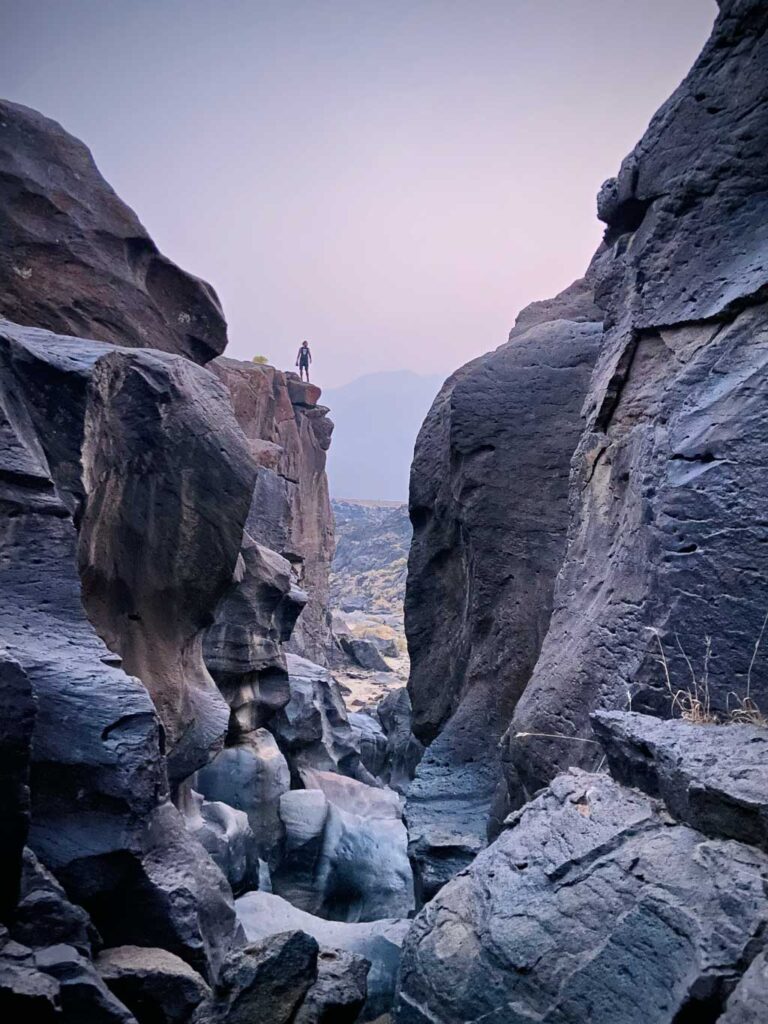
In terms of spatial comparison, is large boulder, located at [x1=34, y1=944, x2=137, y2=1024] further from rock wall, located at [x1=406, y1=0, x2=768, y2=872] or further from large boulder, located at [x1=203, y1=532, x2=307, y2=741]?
large boulder, located at [x1=203, y1=532, x2=307, y2=741]

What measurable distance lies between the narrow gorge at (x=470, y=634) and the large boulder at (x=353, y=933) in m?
0.03

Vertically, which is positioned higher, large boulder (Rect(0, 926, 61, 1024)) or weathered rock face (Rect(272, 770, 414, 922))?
large boulder (Rect(0, 926, 61, 1024))

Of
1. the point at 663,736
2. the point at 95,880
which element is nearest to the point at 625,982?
the point at 663,736

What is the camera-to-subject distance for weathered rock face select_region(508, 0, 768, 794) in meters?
3.08

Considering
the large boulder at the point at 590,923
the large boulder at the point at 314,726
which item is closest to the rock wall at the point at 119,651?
the large boulder at the point at 590,923

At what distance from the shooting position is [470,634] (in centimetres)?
669

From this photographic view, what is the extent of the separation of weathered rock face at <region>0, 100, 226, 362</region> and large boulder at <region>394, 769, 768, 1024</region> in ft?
16.8

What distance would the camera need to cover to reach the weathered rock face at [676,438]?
308 centimetres

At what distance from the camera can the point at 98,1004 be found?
8.58ft

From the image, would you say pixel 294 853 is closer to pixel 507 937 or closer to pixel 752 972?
pixel 507 937

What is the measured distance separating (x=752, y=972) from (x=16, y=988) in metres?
2.08

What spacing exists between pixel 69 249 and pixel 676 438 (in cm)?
490

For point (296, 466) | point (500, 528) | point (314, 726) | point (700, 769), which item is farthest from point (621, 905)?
point (296, 466)

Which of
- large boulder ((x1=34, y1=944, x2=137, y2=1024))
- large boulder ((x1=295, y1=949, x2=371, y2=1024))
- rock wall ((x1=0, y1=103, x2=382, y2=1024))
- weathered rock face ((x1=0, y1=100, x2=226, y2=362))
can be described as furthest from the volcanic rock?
weathered rock face ((x1=0, y1=100, x2=226, y2=362))
